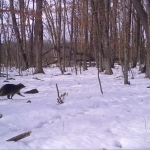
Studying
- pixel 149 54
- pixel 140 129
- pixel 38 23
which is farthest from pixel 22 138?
pixel 38 23

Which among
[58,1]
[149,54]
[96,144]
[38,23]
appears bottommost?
[96,144]

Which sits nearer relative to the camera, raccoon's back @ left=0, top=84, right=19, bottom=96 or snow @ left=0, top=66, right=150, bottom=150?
snow @ left=0, top=66, right=150, bottom=150

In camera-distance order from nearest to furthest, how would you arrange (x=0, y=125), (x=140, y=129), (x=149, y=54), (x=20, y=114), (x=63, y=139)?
(x=63, y=139), (x=140, y=129), (x=0, y=125), (x=20, y=114), (x=149, y=54)

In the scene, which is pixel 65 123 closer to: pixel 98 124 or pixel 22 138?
pixel 98 124

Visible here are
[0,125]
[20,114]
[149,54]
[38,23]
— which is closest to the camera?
[0,125]

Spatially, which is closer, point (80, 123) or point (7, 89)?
point (80, 123)

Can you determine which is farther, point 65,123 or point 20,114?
point 20,114

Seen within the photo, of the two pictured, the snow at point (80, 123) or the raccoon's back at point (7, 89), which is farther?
the raccoon's back at point (7, 89)

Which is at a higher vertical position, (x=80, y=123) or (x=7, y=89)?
(x=7, y=89)

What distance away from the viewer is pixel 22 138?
4.68m

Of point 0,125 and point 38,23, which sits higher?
point 38,23

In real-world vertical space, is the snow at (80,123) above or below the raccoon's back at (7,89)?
below

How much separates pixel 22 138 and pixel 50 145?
2.26 ft

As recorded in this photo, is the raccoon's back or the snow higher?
the raccoon's back
